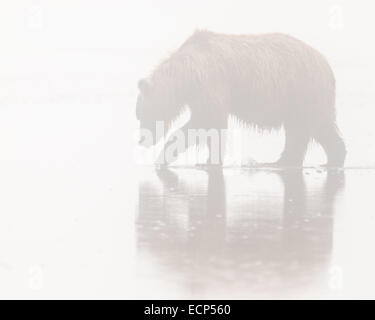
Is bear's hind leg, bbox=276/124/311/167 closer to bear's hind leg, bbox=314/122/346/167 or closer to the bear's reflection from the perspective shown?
bear's hind leg, bbox=314/122/346/167

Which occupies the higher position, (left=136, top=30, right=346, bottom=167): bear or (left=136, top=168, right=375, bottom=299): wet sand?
(left=136, top=30, right=346, bottom=167): bear

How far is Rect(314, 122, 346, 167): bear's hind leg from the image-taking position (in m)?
12.7

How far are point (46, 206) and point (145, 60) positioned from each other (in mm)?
20011

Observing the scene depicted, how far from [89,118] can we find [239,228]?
1065cm

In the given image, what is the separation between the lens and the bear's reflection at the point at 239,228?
6.92 meters

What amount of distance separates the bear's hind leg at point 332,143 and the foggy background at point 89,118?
525mm

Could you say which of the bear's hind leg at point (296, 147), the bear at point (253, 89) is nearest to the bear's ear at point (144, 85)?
the bear at point (253, 89)

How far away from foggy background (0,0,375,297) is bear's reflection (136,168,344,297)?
31 centimetres

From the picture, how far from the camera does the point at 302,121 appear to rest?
12.8 metres

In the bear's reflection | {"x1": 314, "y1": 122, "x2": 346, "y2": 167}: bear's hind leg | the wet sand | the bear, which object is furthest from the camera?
{"x1": 314, "y1": 122, "x2": 346, "y2": 167}: bear's hind leg

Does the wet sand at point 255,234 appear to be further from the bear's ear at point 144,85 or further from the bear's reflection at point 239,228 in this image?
the bear's ear at point 144,85

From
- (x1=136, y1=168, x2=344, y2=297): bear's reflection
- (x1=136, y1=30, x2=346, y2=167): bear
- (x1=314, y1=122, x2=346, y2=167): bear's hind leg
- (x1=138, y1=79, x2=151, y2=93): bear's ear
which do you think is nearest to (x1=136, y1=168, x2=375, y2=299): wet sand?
(x1=136, y1=168, x2=344, y2=297): bear's reflection

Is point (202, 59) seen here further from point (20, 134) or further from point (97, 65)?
point (97, 65)

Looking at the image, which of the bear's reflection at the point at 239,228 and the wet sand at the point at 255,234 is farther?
the bear's reflection at the point at 239,228
